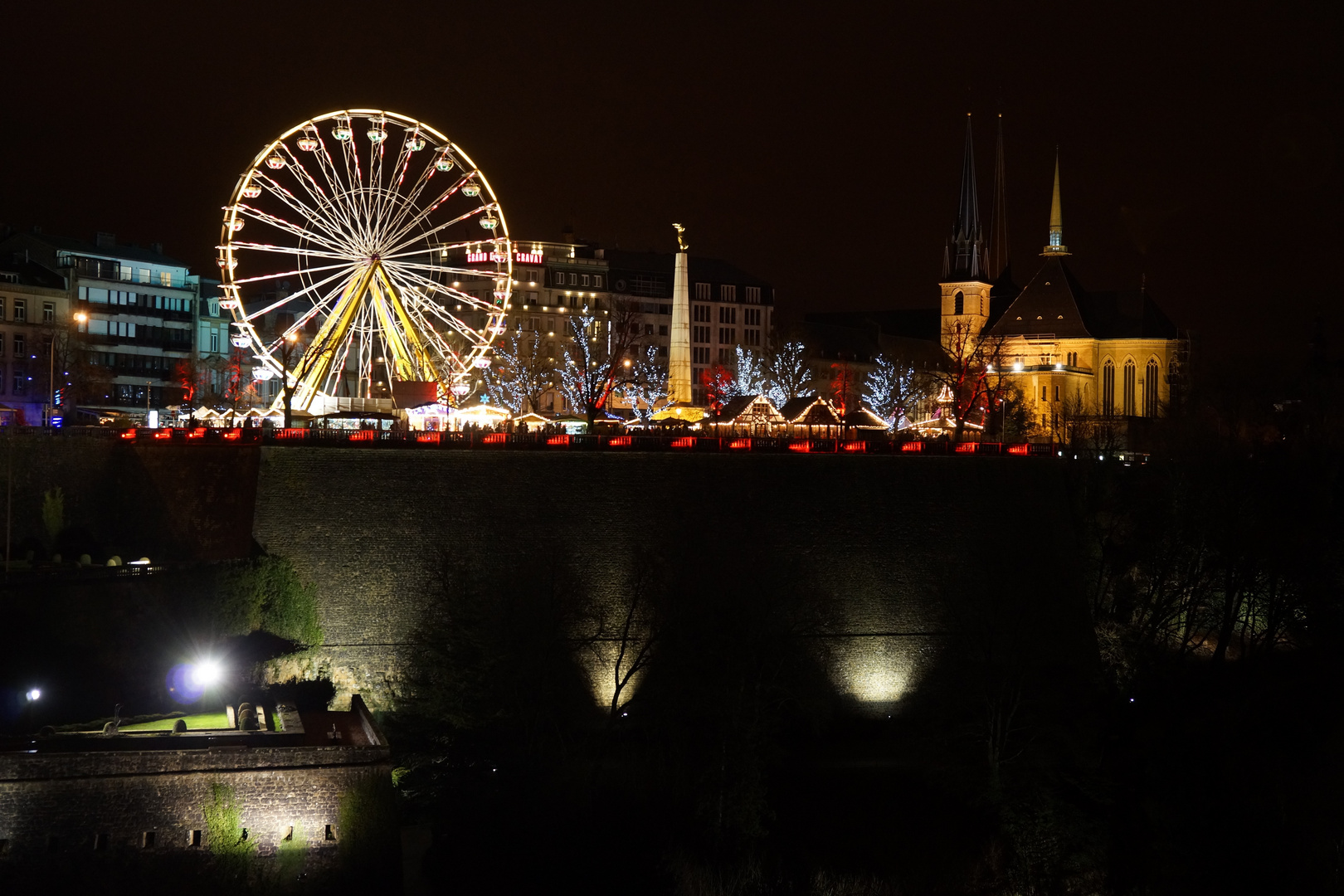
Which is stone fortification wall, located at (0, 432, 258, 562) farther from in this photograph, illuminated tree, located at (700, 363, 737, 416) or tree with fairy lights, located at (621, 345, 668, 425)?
illuminated tree, located at (700, 363, 737, 416)

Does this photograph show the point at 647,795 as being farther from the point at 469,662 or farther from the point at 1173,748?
the point at 1173,748

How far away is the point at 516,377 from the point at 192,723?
5513 centimetres

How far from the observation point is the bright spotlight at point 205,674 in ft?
106

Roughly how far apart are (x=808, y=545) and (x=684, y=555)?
3.91 meters

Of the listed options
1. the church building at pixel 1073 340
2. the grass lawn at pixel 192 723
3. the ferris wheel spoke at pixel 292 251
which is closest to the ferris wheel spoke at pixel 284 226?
the ferris wheel spoke at pixel 292 251

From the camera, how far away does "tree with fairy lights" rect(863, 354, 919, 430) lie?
266 ft

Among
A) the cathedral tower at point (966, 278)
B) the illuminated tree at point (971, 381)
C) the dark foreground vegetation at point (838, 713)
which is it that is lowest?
the dark foreground vegetation at point (838, 713)

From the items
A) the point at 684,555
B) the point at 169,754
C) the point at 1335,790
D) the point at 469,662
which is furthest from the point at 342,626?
the point at 1335,790

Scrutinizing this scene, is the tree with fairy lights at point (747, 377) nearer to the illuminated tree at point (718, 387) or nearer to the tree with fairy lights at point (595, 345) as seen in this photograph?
the illuminated tree at point (718, 387)

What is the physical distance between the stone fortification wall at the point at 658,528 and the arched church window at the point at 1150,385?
6259 cm

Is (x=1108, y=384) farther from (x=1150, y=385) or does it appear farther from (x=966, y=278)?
(x=966, y=278)

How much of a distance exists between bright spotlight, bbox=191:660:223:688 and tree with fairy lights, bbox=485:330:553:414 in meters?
46.5

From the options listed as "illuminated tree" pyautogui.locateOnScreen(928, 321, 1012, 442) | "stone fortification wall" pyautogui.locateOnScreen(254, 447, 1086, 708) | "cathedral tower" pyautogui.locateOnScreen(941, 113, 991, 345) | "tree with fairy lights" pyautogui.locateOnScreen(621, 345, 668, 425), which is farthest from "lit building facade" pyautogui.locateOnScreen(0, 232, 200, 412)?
"cathedral tower" pyautogui.locateOnScreen(941, 113, 991, 345)

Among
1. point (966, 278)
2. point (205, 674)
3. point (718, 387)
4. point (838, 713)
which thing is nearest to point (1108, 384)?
point (966, 278)
